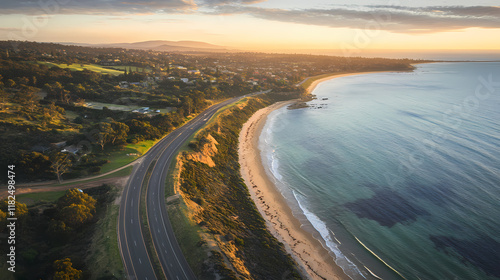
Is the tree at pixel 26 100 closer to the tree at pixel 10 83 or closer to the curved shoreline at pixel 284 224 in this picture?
the tree at pixel 10 83

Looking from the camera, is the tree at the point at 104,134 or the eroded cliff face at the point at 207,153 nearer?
the tree at the point at 104,134

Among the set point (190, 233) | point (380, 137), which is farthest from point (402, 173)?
point (190, 233)

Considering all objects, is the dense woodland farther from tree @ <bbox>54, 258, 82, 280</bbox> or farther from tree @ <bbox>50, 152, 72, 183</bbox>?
tree @ <bbox>54, 258, 82, 280</bbox>

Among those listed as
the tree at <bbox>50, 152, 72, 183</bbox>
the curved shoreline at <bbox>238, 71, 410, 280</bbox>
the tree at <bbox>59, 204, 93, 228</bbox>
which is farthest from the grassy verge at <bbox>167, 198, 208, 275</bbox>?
the tree at <bbox>50, 152, 72, 183</bbox>

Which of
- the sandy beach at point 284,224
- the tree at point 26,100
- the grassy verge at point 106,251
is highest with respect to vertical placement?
the tree at point 26,100

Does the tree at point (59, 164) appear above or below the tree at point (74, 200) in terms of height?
above

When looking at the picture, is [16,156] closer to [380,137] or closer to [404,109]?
[380,137]

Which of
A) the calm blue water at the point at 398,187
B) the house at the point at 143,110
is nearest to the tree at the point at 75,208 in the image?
the calm blue water at the point at 398,187
